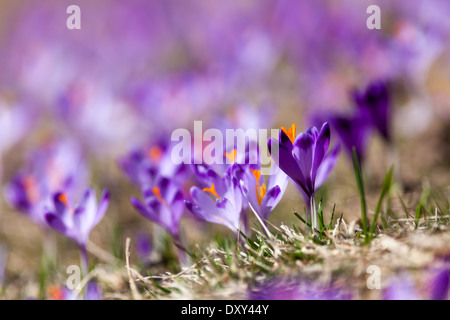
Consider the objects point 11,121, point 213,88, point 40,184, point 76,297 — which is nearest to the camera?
point 76,297

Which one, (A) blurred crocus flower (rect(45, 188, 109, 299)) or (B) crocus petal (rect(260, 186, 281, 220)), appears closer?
(B) crocus petal (rect(260, 186, 281, 220))

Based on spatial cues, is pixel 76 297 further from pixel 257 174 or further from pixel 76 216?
pixel 257 174

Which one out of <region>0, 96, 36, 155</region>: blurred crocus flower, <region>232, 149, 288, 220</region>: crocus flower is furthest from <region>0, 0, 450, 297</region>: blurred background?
<region>232, 149, 288, 220</region>: crocus flower

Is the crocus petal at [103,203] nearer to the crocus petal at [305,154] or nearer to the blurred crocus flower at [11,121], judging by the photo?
the crocus petal at [305,154]

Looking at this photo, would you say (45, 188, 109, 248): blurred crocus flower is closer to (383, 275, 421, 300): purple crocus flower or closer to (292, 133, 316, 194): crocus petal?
(292, 133, 316, 194): crocus petal

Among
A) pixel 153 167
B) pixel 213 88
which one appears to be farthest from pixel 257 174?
pixel 213 88
